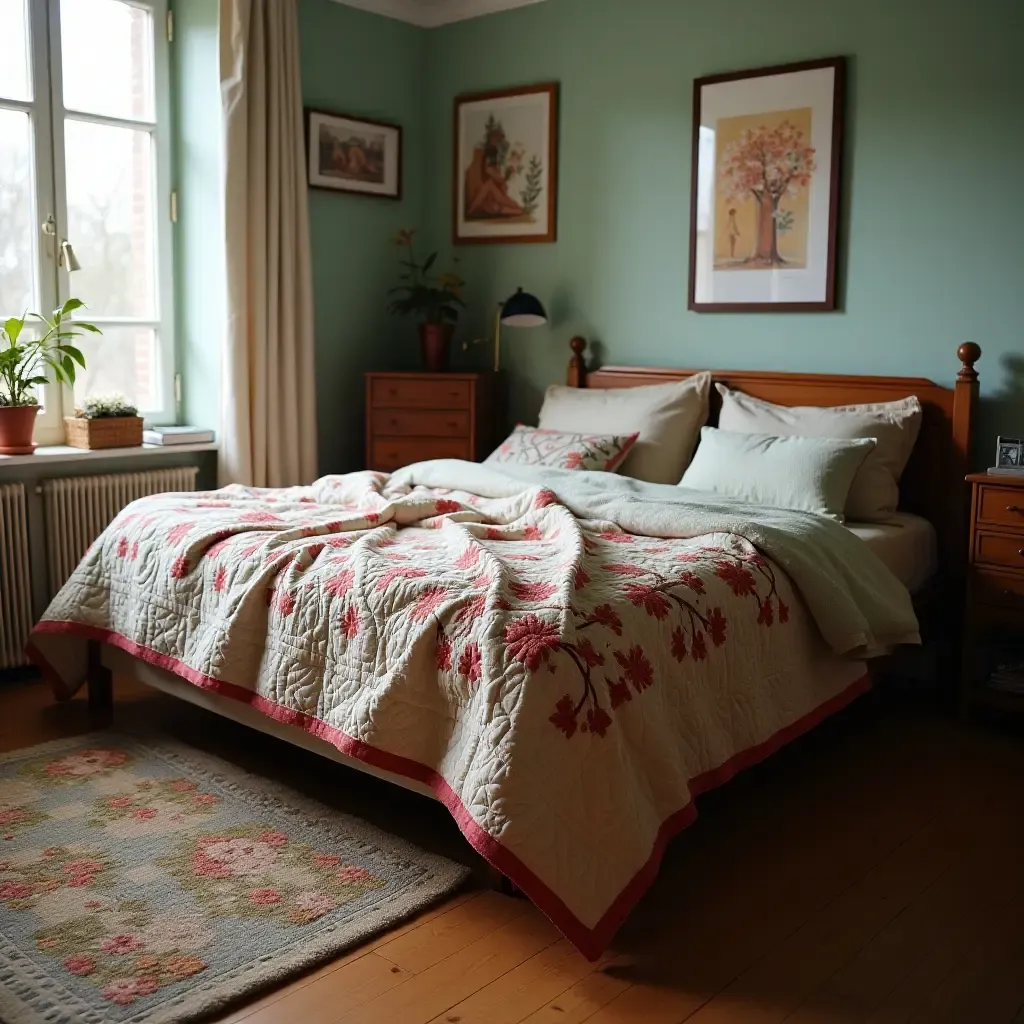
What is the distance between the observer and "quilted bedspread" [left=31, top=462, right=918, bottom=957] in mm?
2207

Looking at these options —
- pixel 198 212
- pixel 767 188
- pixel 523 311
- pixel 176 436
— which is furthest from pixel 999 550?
pixel 198 212

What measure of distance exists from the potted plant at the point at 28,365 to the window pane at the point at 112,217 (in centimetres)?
23

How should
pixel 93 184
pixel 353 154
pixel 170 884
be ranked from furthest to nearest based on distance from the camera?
pixel 353 154 → pixel 93 184 → pixel 170 884

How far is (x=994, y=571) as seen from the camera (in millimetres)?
3494

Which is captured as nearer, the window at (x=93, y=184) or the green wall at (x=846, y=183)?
the green wall at (x=846, y=183)

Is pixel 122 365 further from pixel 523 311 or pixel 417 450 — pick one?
pixel 523 311

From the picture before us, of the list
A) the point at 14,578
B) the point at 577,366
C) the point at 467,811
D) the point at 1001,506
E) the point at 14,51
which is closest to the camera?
the point at 467,811

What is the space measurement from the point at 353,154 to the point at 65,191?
1229mm

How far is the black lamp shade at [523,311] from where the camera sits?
15.1ft

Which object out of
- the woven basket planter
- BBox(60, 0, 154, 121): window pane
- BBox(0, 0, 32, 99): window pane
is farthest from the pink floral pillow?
BBox(0, 0, 32, 99): window pane

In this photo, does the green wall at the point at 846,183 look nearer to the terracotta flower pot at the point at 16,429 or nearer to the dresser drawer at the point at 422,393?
the dresser drawer at the point at 422,393

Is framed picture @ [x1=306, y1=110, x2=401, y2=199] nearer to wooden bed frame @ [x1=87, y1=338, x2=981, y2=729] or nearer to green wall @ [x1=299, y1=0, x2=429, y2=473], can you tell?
green wall @ [x1=299, y1=0, x2=429, y2=473]

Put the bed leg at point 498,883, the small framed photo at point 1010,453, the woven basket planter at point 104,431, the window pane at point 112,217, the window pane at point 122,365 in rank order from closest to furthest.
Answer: the bed leg at point 498,883 → the small framed photo at point 1010,453 → the woven basket planter at point 104,431 → the window pane at point 112,217 → the window pane at point 122,365

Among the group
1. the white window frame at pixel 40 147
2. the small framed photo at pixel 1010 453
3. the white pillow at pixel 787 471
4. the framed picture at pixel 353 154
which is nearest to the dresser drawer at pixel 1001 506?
the small framed photo at pixel 1010 453
